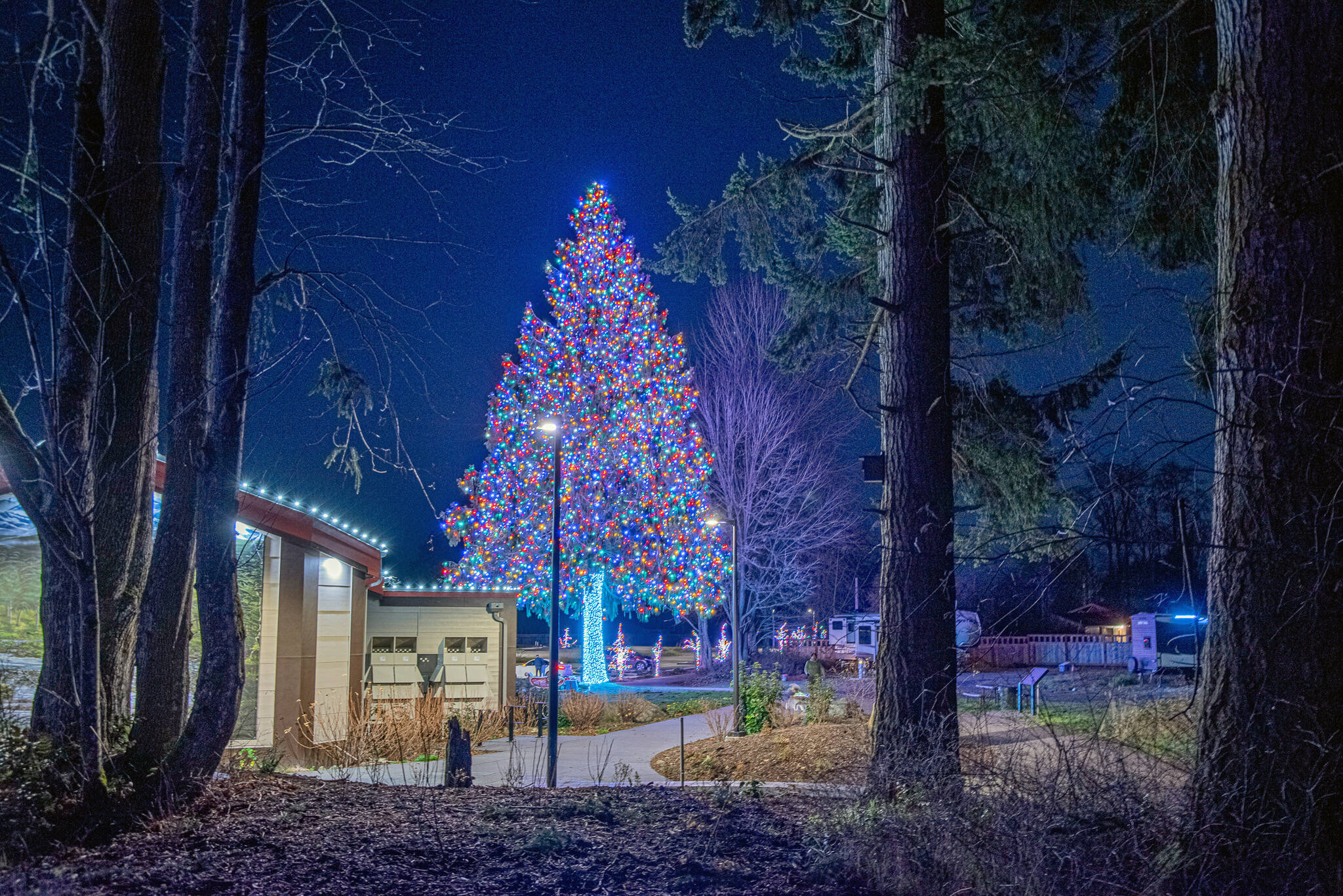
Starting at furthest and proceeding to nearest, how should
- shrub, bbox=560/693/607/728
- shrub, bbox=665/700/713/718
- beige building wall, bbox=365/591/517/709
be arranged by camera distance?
shrub, bbox=665/700/713/718 → beige building wall, bbox=365/591/517/709 → shrub, bbox=560/693/607/728

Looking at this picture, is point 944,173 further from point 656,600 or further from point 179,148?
point 656,600

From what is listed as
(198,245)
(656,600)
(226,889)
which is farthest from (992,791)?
(656,600)

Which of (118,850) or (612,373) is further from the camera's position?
(612,373)

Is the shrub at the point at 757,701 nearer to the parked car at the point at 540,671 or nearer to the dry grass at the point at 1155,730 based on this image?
the parked car at the point at 540,671

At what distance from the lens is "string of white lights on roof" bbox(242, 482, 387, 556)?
1603cm

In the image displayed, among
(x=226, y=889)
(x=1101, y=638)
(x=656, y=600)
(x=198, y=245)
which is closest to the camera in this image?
(x=226, y=889)

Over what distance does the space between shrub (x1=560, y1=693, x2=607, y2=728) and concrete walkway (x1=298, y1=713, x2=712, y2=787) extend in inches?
48.8

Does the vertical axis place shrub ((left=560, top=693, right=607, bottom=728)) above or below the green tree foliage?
below

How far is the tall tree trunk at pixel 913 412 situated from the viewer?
324 inches

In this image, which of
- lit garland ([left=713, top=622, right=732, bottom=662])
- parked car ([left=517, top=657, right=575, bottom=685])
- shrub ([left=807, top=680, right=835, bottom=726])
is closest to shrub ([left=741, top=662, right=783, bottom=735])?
shrub ([left=807, top=680, right=835, bottom=726])

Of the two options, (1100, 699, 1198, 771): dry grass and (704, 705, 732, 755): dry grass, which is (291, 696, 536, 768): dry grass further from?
(1100, 699, 1198, 771): dry grass

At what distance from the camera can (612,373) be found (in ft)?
102

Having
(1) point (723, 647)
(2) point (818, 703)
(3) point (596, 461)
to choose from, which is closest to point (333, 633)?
(2) point (818, 703)

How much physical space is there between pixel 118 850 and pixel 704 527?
26409 millimetres
